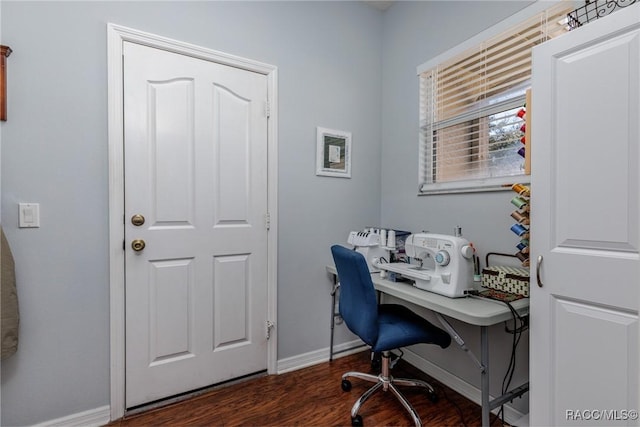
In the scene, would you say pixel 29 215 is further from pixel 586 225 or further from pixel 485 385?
pixel 586 225

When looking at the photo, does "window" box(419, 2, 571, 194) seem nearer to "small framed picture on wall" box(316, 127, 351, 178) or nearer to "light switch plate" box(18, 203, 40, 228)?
"small framed picture on wall" box(316, 127, 351, 178)

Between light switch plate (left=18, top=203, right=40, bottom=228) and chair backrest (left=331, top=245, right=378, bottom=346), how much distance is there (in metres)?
1.51

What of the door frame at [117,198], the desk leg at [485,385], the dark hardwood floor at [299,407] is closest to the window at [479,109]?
the desk leg at [485,385]

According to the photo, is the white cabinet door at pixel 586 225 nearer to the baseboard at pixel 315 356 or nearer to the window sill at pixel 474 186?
the window sill at pixel 474 186

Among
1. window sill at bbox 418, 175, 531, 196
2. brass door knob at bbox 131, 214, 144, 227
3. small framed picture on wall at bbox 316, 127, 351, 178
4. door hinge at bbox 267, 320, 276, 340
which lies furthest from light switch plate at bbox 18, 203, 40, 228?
window sill at bbox 418, 175, 531, 196

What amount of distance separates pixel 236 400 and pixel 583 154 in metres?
2.12

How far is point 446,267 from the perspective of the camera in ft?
5.19

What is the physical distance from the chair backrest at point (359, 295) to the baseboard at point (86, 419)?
1405 millimetres

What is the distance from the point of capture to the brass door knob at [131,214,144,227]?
1.72 metres

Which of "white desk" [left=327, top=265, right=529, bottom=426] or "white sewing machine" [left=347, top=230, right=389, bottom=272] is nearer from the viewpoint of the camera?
"white desk" [left=327, top=265, right=529, bottom=426]

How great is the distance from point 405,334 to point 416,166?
1.23 metres

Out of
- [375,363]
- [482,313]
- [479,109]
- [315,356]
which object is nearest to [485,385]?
[482,313]

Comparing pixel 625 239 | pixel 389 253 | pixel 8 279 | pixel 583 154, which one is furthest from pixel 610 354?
pixel 8 279

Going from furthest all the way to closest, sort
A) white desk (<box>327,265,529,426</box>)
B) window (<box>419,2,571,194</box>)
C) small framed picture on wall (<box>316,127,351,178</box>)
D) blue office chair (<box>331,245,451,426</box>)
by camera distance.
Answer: small framed picture on wall (<box>316,127,351,178</box>), window (<box>419,2,571,194</box>), blue office chair (<box>331,245,451,426</box>), white desk (<box>327,265,529,426</box>)
